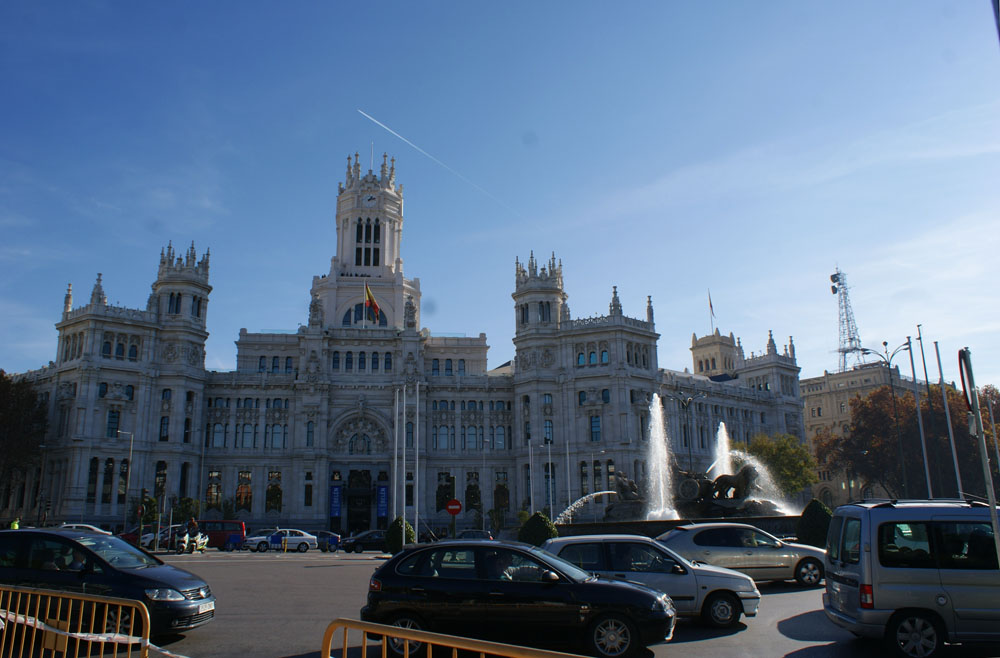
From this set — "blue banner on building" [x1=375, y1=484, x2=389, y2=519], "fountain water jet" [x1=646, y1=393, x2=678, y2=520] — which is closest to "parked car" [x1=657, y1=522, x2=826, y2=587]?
"fountain water jet" [x1=646, y1=393, x2=678, y2=520]

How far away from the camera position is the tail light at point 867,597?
498 inches

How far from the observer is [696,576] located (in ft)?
52.2

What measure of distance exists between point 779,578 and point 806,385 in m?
107

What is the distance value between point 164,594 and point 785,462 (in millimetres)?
66511

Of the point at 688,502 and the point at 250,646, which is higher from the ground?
the point at 688,502

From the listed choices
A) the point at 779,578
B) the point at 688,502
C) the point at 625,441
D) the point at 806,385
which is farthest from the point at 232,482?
the point at 806,385

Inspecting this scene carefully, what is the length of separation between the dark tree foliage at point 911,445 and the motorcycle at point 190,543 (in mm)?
54411

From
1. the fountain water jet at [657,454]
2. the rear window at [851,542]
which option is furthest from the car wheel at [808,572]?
the fountain water jet at [657,454]

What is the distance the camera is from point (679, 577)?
15883mm

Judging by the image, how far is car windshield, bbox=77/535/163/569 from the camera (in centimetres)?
1505

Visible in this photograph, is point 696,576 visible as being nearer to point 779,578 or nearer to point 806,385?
point 779,578

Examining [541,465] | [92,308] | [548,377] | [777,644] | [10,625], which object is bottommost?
[777,644]

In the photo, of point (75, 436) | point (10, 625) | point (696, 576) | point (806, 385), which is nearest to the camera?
point (10, 625)

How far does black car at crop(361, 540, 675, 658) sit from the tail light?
3.08 meters
